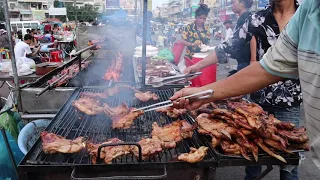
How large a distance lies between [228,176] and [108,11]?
469 inches

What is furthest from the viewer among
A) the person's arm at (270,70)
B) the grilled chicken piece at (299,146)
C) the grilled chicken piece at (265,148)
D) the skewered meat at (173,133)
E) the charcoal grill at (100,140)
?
the skewered meat at (173,133)

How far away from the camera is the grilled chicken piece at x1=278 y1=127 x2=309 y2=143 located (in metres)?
2.19

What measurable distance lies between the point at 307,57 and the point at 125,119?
186 cm

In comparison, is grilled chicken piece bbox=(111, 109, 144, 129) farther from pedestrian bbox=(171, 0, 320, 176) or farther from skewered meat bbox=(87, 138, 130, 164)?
pedestrian bbox=(171, 0, 320, 176)

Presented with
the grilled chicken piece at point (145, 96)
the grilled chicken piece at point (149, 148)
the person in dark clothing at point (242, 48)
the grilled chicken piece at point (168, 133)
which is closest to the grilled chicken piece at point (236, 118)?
the grilled chicken piece at point (168, 133)

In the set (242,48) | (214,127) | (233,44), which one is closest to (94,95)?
(214,127)

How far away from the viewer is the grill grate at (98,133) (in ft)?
6.73

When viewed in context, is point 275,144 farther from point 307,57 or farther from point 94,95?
point 94,95

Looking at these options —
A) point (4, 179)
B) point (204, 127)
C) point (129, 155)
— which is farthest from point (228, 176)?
point (4, 179)

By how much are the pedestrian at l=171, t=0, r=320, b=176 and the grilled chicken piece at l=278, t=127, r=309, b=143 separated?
0.56 metres

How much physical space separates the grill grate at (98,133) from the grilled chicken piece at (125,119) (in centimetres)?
6

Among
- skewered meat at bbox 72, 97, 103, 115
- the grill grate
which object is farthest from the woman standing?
skewered meat at bbox 72, 97, 103, 115

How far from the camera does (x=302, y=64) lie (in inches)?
60.7

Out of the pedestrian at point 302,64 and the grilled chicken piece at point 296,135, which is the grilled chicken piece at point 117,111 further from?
the grilled chicken piece at point 296,135
